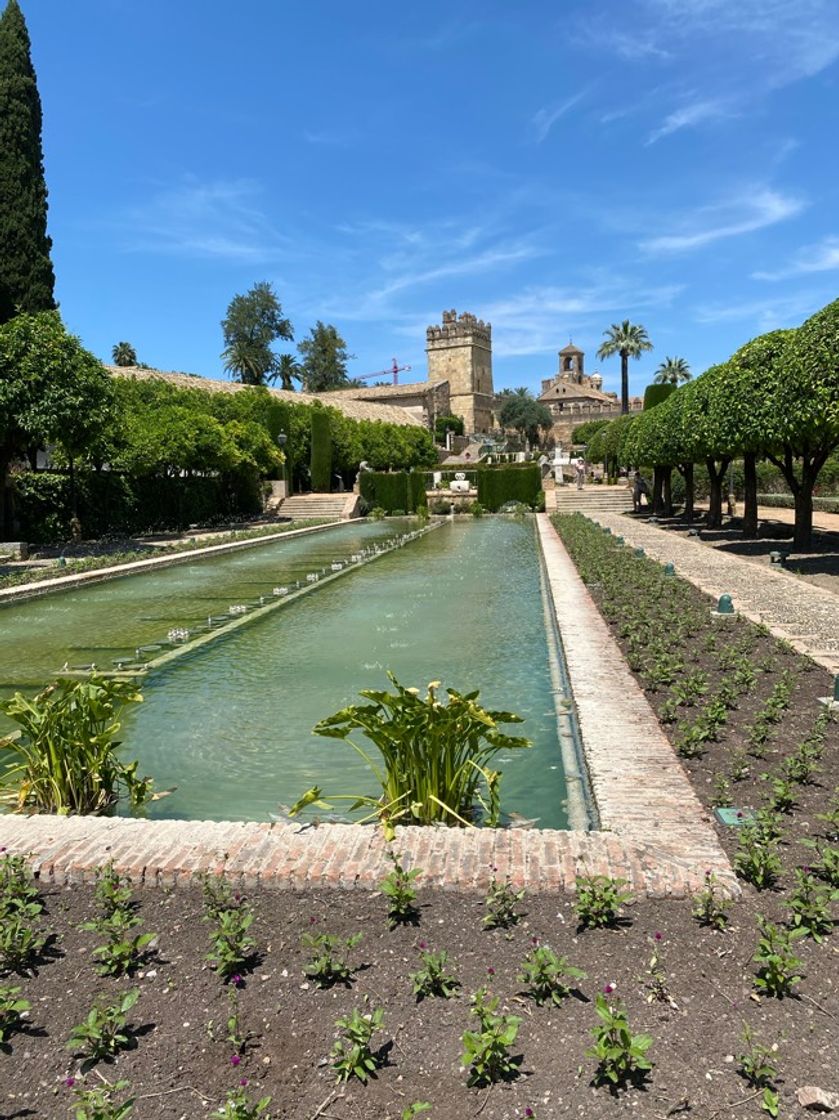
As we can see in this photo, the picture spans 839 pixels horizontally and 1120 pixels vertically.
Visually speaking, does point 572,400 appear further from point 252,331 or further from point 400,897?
point 400,897

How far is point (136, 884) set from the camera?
292 cm

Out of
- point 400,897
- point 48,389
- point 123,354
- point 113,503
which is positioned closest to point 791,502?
point 113,503

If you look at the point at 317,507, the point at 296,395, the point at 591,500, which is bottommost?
the point at 591,500

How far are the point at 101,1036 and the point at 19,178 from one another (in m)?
24.3

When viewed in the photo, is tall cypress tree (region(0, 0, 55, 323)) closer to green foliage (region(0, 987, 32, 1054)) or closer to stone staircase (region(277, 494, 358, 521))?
stone staircase (region(277, 494, 358, 521))

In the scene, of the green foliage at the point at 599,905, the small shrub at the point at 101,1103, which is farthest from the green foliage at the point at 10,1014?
the green foliage at the point at 599,905

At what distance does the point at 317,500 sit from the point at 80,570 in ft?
68.9

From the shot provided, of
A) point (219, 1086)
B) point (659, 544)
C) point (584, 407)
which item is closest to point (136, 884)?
point (219, 1086)

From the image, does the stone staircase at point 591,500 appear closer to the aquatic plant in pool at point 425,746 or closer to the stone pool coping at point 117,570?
the stone pool coping at point 117,570

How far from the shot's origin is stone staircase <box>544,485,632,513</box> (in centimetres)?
3429

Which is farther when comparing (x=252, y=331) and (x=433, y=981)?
(x=252, y=331)

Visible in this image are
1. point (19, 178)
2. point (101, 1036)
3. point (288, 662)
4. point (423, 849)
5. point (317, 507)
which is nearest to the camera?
point (101, 1036)

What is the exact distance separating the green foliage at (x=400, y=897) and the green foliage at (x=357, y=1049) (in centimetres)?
51

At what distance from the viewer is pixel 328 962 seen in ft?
7.80
